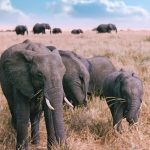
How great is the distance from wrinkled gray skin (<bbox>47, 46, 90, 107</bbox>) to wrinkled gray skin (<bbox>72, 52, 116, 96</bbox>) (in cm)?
145

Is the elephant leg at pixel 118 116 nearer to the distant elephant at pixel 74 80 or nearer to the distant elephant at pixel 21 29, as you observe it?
the distant elephant at pixel 74 80

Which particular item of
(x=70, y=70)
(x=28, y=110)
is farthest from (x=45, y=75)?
(x=70, y=70)

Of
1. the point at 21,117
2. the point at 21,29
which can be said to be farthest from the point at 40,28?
the point at 21,117

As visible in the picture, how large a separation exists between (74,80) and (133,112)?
6.01 feet

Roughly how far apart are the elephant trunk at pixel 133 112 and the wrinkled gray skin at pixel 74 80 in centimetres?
162

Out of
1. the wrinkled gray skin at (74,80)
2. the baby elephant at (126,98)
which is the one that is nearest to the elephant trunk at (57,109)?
the baby elephant at (126,98)

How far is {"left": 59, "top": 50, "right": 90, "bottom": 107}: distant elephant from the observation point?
8516 mm

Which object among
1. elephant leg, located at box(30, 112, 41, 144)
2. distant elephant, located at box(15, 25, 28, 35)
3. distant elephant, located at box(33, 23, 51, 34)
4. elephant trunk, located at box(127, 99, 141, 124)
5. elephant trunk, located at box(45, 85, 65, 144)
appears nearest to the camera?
elephant trunk, located at box(45, 85, 65, 144)

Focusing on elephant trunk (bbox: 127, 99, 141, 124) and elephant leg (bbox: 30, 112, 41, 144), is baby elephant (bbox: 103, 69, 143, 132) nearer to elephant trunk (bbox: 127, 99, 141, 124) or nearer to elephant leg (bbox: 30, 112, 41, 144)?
elephant trunk (bbox: 127, 99, 141, 124)

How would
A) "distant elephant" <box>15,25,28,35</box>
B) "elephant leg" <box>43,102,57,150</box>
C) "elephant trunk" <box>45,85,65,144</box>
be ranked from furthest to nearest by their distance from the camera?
"distant elephant" <box>15,25,28,35</box> → "elephant leg" <box>43,102,57,150</box> → "elephant trunk" <box>45,85,65,144</box>

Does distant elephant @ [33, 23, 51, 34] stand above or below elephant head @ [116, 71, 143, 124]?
below

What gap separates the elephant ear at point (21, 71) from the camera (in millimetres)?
5930

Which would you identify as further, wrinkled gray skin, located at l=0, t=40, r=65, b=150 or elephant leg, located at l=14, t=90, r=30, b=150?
elephant leg, located at l=14, t=90, r=30, b=150

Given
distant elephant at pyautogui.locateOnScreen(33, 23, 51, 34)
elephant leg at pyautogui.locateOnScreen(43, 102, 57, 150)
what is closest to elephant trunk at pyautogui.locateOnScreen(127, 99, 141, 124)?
→ elephant leg at pyautogui.locateOnScreen(43, 102, 57, 150)
